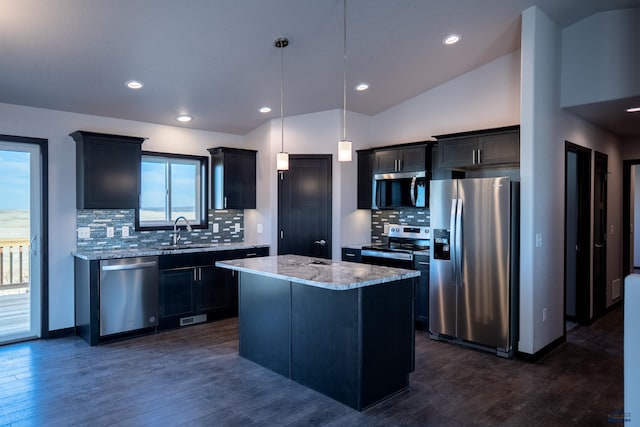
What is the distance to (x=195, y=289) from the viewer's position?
523 cm

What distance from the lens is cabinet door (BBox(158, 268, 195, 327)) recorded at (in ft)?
16.3

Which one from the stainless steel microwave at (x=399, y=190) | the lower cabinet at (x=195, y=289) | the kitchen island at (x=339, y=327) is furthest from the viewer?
the stainless steel microwave at (x=399, y=190)

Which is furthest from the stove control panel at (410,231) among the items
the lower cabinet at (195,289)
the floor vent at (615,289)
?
the floor vent at (615,289)

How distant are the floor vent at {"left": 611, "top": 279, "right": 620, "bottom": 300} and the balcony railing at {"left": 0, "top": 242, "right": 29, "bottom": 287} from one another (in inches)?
303

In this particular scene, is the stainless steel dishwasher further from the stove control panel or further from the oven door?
the stove control panel

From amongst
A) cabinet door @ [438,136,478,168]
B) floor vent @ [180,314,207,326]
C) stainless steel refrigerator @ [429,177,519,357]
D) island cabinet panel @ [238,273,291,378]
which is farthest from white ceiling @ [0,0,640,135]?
floor vent @ [180,314,207,326]

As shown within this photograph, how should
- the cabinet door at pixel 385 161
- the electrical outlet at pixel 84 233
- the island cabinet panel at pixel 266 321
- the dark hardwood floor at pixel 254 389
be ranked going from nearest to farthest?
the dark hardwood floor at pixel 254 389 < the island cabinet panel at pixel 266 321 < the electrical outlet at pixel 84 233 < the cabinet door at pixel 385 161

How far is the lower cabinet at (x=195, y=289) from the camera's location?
197 inches

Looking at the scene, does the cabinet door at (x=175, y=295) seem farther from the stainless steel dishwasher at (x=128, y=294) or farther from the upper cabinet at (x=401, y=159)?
the upper cabinet at (x=401, y=159)

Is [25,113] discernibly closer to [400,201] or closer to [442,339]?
[400,201]

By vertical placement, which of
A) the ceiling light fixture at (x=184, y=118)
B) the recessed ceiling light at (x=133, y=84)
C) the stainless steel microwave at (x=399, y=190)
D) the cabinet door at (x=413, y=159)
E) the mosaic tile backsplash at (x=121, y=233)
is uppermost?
the recessed ceiling light at (x=133, y=84)

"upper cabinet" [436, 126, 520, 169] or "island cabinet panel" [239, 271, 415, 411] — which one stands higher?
"upper cabinet" [436, 126, 520, 169]

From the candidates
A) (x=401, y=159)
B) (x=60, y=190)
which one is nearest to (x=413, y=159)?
(x=401, y=159)

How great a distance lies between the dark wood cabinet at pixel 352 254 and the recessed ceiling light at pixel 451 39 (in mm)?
2758
